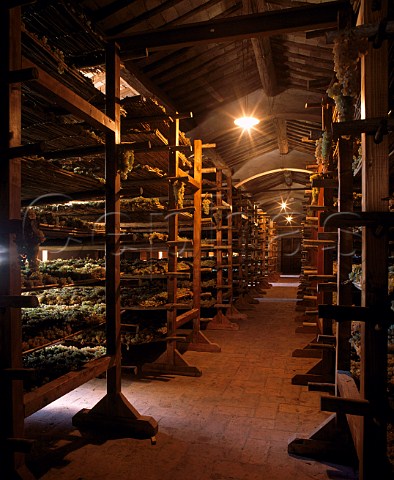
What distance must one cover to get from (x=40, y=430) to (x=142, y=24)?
17.9 feet

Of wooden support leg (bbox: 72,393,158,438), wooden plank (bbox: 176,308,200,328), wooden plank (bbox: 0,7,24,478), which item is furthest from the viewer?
wooden plank (bbox: 176,308,200,328)

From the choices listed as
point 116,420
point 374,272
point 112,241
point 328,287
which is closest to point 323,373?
point 328,287

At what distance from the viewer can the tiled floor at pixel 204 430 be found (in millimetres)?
3557

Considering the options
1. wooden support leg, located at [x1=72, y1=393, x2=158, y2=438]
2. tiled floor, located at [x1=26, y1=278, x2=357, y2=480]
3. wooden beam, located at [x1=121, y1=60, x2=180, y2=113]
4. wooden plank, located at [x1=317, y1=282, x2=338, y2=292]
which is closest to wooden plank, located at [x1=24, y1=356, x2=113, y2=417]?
wooden support leg, located at [x1=72, y1=393, x2=158, y2=438]

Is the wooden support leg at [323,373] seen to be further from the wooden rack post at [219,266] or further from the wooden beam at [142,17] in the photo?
the wooden beam at [142,17]

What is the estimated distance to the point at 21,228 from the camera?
2744 mm

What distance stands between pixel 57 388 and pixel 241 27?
4.05 meters

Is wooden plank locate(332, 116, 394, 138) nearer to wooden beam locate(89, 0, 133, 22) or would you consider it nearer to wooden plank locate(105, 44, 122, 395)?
wooden plank locate(105, 44, 122, 395)

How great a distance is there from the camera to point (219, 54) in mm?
7199

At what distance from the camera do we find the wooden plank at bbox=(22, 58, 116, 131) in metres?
2.98

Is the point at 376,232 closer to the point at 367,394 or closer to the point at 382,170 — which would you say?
the point at 382,170

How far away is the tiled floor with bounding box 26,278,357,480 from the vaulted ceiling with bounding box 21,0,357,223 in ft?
13.9

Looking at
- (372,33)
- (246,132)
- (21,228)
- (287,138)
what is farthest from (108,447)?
(287,138)

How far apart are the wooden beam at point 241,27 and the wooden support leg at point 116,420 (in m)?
4.09
